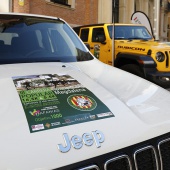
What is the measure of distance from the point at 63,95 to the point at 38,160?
0.61 m

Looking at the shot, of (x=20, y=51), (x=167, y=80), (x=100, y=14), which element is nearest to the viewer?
(x=20, y=51)

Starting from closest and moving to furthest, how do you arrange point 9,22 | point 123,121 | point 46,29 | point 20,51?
point 123,121
point 20,51
point 9,22
point 46,29

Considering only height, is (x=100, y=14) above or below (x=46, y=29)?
above

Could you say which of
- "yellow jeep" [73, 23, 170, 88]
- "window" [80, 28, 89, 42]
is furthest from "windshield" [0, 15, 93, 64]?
"window" [80, 28, 89, 42]

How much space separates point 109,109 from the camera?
1.70 m

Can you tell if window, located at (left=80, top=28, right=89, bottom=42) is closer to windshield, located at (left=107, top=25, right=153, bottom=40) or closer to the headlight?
windshield, located at (left=107, top=25, right=153, bottom=40)


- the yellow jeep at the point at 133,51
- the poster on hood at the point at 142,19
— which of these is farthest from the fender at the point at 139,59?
the poster on hood at the point at 142,19

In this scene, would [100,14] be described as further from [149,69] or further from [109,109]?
[109,109]

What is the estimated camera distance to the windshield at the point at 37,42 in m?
2.75

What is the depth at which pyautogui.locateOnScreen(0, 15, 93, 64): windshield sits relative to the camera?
275 centimetres

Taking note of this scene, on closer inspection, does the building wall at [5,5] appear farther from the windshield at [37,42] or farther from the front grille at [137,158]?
the front grille at [137,158]

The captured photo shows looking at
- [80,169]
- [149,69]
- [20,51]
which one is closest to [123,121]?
[80,169]

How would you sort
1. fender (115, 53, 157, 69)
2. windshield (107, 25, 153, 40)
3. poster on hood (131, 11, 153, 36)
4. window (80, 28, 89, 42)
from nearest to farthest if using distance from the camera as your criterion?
fender (115, 53, 157, 69), windshield (107, 25, 153, 40), window (80, 28, 89, 42), poster on hood (131, 11, 153, 36)

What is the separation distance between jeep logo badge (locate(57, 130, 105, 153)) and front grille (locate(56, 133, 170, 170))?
7cm
